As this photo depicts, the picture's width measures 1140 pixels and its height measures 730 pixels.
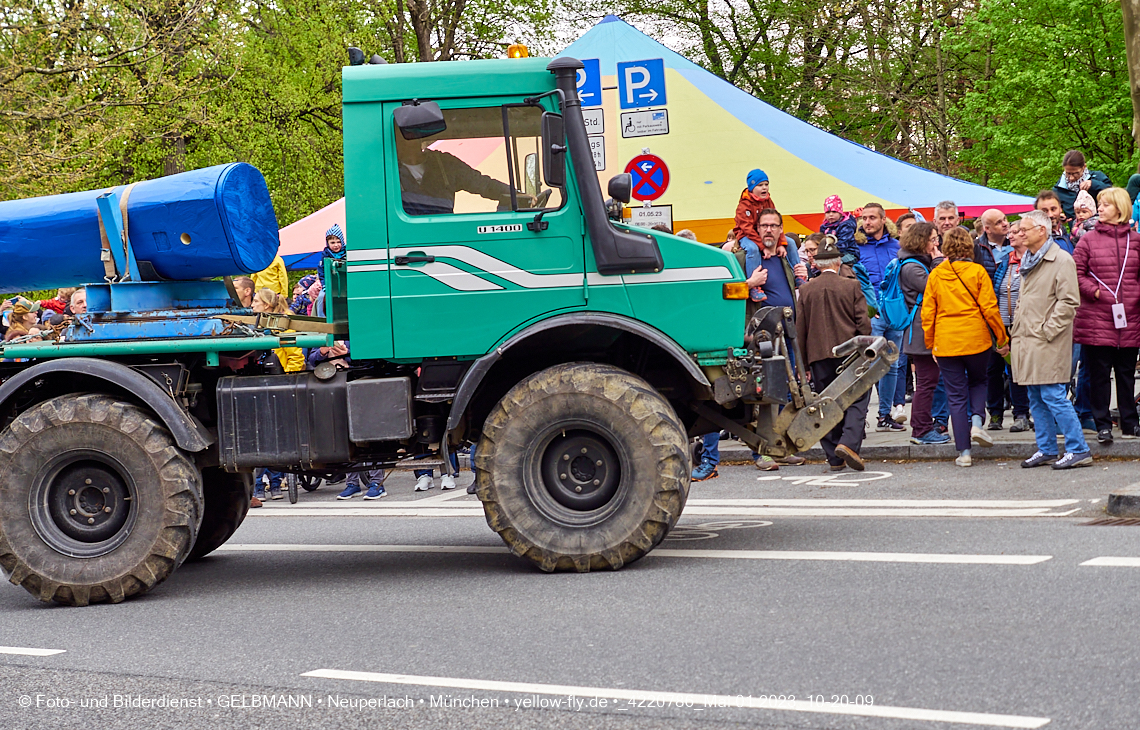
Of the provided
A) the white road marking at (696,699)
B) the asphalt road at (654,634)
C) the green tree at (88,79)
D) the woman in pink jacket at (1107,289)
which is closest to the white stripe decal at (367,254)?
the asphalt road at (654,634)

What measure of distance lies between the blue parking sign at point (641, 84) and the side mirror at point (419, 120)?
8.05 metres

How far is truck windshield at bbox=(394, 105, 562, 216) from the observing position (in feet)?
24.0

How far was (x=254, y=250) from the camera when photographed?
7.83 metres

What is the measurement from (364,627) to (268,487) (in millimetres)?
7844

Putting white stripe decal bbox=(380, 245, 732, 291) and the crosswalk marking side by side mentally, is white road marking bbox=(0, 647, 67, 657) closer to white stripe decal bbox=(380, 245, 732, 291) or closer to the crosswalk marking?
white stripe decal bbox=(380, 245, 732, 291)

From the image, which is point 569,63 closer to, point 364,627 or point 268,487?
point 364,627

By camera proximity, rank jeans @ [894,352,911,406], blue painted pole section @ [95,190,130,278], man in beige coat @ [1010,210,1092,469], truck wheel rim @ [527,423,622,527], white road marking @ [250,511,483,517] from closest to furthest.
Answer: truck wheel rim @ [527,423,622,527] < blue painted pole section @ [95,190,130,278] < man in beige coat @ [1010,210,1092,469] < white road marking @ [250,511,483,517] < jeans @ [894,352,911,406]

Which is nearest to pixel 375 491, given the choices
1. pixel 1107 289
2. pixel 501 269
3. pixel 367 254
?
pixel 367 254

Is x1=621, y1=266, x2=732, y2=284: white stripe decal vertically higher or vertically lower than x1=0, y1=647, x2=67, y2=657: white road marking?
higher

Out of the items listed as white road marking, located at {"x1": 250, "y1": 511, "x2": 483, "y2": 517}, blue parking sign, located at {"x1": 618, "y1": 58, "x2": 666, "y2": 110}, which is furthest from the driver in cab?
blue parking sign, located at {"x1": 618, "y1": 58, "x2": 666, "y2": 110}

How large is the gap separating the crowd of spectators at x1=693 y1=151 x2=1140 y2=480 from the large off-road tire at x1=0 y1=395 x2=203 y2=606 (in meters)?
5.03

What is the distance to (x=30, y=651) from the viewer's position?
20.6 feet

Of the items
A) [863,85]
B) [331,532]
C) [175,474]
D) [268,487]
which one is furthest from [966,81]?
[175,474]

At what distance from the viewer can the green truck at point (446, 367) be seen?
7270mm
